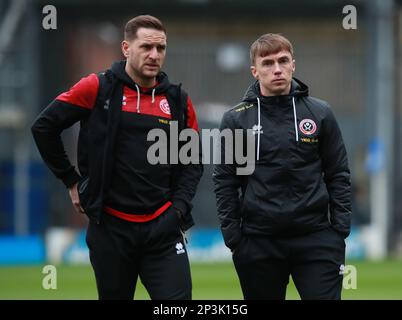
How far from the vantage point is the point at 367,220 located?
21.6 metres

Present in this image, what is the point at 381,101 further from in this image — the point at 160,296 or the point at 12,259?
the point at 160,296

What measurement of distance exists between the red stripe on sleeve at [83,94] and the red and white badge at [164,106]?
429 mm

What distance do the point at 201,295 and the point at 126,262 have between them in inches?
250

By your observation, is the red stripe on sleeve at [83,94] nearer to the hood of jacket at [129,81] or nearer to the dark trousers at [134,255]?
the hood of jacket at [129,81]

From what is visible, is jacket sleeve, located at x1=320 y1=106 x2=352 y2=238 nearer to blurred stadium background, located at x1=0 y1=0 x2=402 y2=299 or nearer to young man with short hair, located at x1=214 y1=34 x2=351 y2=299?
young man with short hair, located at x1=214 y1=34 x2=351 y2=299

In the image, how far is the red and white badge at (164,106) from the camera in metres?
7.11

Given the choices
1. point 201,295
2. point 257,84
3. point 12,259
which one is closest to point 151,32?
point 257,84

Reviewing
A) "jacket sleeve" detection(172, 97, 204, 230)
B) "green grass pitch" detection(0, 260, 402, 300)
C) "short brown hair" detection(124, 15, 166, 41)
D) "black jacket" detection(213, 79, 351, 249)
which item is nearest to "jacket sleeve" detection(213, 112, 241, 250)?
"black jacket" detection(213, 79, 351, 249)

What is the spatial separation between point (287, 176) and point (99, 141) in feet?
4.02

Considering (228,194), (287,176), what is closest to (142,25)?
(228,194)

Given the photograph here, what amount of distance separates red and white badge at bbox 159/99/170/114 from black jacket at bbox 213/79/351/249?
383mm

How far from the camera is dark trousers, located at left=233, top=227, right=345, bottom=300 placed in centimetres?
684

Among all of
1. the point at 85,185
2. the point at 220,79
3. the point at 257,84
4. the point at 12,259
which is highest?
the point at 220,79

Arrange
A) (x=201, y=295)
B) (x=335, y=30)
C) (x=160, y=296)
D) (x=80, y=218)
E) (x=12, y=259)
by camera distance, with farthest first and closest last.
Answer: (x=335, y=30) → (x=80, y=218) → (x=12, y=259) → (x=201, y=295) → (x=160, y=296)
